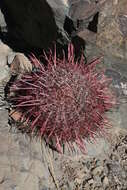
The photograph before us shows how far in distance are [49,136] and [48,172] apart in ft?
1.05

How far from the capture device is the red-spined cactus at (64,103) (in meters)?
2.33

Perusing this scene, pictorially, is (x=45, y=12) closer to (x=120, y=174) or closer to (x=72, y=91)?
(x=72, y=91)

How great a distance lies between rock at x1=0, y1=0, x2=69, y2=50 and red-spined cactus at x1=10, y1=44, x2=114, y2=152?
501 millimetres

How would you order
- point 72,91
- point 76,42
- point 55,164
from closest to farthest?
point 72,91 < point 55,164 < point 76,42

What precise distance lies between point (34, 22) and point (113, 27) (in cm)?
72

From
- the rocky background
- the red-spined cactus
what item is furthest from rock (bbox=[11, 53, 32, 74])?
the red-spined cactus

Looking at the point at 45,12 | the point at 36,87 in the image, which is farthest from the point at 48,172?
the point at 45,12

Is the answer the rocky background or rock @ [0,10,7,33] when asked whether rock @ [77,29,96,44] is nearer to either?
the rocky background

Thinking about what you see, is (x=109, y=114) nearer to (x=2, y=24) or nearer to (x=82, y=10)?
(x=82, y=10)

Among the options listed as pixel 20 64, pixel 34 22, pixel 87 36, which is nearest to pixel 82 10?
pixel 87 36

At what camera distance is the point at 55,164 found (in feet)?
9.05

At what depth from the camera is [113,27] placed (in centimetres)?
289

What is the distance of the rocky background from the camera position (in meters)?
2.62

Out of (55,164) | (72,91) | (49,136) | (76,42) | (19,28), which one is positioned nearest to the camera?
(72,91)
